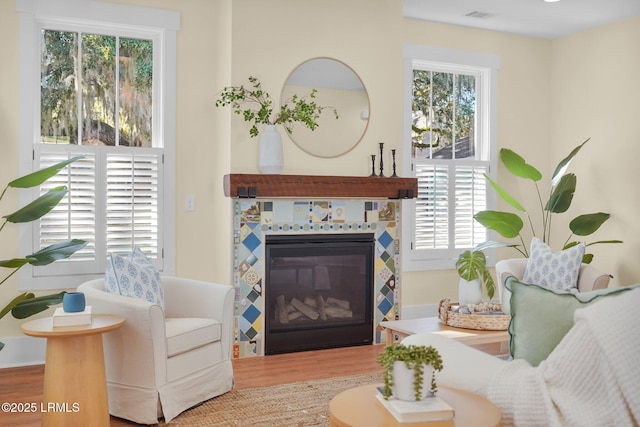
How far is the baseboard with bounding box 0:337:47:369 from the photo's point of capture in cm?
427

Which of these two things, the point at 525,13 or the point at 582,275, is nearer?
the point at 582,275

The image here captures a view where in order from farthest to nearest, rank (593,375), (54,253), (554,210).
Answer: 1. (554,210)
2. (54,253)
3. (593,375)

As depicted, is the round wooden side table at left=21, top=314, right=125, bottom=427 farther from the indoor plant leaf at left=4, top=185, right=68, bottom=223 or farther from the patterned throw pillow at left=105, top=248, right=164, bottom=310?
the indoor plant leaf at left=4, top=185, right=68, bottom=223

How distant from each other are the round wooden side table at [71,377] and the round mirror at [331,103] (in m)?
2.40

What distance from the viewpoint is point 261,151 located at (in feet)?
15.2

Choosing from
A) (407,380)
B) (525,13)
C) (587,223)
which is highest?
(525,13)

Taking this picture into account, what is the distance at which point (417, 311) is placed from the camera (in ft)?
18.6

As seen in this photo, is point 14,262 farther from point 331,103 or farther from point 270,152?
point 331,103

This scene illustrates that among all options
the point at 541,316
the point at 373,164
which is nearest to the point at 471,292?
the point at 373,164

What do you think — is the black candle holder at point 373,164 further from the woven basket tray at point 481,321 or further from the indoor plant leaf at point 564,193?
the indoor plant leaf at point 564,193

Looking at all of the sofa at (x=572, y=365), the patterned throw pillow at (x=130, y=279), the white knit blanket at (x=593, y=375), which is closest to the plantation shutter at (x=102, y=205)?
the patterned throw pillow at (x=130, y=279)

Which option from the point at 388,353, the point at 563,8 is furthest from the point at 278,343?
the point at 563,8

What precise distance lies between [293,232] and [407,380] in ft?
9.50

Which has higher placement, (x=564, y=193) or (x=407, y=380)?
(x=564, y=193)
